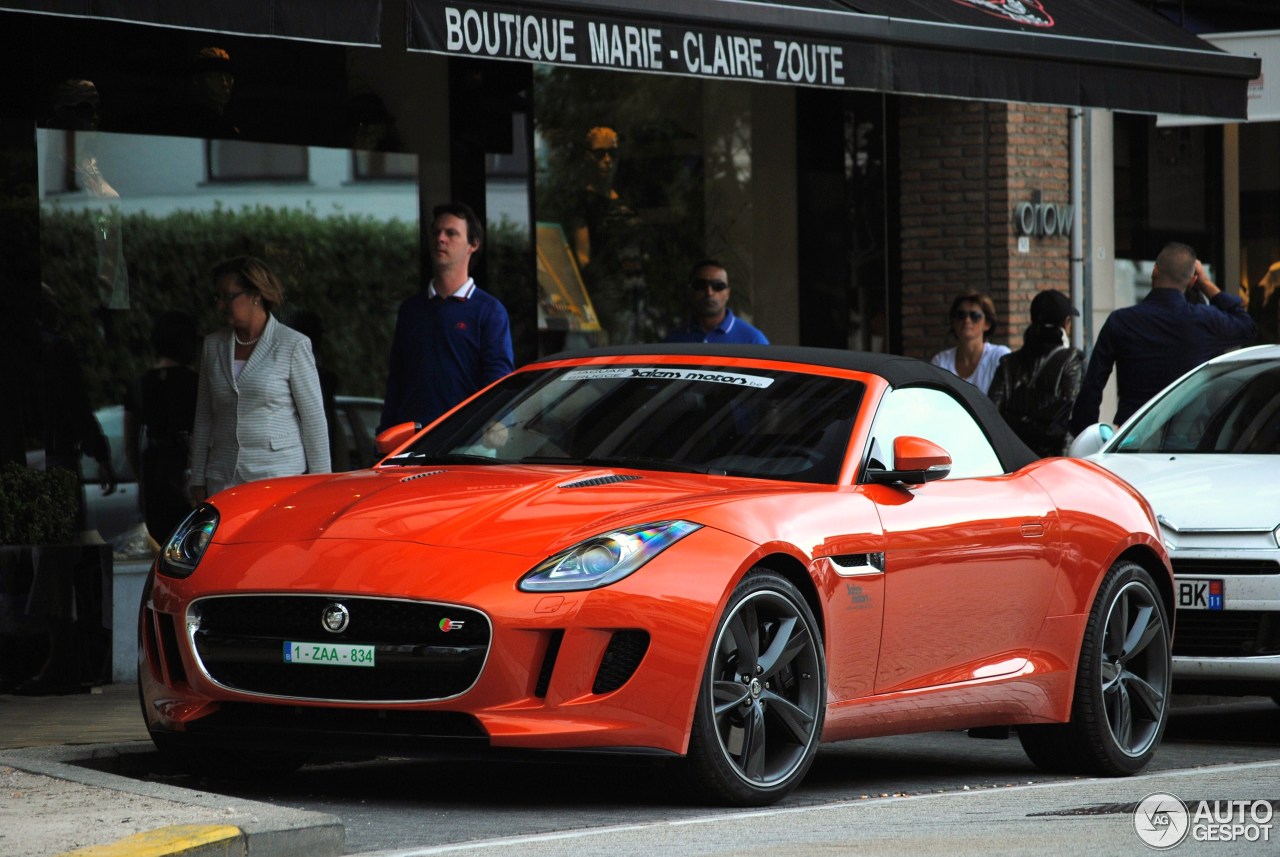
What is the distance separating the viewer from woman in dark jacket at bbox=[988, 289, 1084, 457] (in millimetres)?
12055

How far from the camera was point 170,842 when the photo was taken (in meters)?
5.77

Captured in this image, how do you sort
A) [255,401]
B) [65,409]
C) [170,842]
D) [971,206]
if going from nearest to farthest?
[170,842]
[255,401]
[65,409]
[971,206]

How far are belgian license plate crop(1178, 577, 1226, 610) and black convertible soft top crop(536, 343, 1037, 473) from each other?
1336 mm

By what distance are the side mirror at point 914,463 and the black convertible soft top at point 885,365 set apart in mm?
456

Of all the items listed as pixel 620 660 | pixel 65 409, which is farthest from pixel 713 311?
pixel 620 660

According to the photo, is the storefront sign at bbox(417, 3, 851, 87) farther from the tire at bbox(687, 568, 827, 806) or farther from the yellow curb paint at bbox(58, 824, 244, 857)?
the yellow curb paint at bbox(58, 824, 244, 857)

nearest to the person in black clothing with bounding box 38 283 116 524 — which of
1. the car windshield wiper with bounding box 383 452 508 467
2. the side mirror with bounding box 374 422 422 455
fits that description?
the side mirror with bounding box 374 422 422 455

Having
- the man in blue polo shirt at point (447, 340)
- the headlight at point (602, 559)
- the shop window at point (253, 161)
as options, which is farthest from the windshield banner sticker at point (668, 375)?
the shop window at point (253, 161)

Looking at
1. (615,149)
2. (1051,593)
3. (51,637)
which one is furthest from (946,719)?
(615,149)

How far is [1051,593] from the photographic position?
320 inches

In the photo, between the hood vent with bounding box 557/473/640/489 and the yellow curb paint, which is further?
the hood vent with bounding box 557/473/640/489

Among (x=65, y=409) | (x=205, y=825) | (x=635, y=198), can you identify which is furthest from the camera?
(x=635, y=198)

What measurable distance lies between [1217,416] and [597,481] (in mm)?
4531

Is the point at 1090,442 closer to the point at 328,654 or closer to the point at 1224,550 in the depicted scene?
the point at 1224,550
